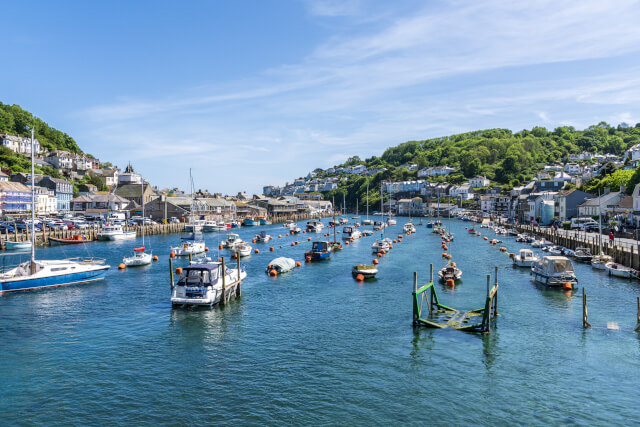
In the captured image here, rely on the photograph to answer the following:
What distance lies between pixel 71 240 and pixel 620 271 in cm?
9555

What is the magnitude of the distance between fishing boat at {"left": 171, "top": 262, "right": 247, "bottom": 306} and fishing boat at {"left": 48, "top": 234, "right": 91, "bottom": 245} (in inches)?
2555

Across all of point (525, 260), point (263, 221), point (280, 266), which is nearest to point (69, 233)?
point (280, 266)

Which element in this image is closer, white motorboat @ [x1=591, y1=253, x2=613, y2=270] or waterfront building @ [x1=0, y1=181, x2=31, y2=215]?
white motorboat @ [x1=591, y1=253, x2=613, y2=270]

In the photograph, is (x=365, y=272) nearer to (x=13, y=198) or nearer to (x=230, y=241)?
(x=230, y=241)

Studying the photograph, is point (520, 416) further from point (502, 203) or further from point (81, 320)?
point (502, 203)

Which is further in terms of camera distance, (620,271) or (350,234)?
(350,234)

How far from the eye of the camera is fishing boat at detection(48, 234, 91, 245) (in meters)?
89.9

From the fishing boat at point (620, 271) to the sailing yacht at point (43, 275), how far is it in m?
60.3

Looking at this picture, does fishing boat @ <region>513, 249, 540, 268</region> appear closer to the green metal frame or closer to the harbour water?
the harbour water

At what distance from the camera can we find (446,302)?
41188 mm

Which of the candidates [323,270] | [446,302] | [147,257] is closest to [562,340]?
[446,302]

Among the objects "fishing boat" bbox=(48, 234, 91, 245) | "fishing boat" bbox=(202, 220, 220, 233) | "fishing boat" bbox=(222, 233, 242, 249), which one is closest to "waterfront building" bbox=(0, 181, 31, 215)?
"fishing boat" bbox=(48, 234, 91, 245)

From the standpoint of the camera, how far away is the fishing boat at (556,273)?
153 ft

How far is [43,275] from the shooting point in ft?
150
